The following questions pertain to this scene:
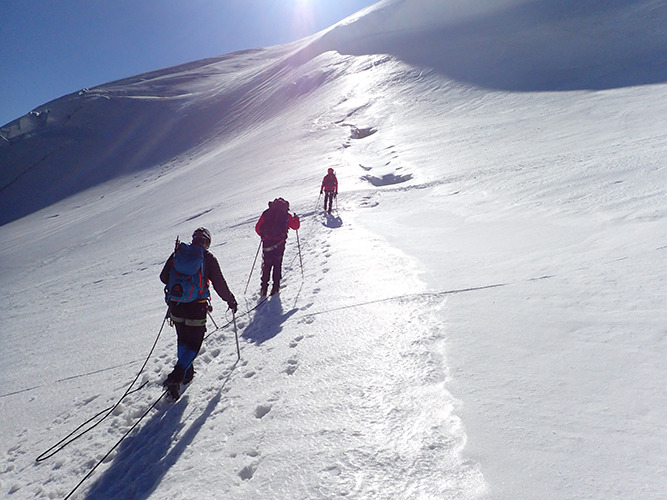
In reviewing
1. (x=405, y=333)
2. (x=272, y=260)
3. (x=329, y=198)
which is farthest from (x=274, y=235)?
(x=329, y=198)

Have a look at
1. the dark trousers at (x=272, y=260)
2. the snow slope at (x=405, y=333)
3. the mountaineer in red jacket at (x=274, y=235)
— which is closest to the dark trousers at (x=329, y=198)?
the snow slope at (x=405, y=333)

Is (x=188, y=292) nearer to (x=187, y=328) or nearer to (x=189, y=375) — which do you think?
(x=187, y=328)

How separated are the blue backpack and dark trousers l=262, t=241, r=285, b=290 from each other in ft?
8.06

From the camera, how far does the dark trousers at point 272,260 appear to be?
666 centimetres

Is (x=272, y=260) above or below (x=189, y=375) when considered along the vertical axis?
above

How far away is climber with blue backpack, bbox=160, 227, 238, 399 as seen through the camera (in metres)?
4.16

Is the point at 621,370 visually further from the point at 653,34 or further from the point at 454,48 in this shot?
the point at 454,48

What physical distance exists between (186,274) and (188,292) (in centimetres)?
19

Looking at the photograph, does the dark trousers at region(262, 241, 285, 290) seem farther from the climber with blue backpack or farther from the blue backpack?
the blue backpack

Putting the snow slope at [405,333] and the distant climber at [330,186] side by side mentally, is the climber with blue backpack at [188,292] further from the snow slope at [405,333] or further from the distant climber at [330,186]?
the distant climber at [330,186]

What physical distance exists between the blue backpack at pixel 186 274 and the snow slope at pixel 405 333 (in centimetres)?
108

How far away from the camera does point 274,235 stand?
6.64 meters

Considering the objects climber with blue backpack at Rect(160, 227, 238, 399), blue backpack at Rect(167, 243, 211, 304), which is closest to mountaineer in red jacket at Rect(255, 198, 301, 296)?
climber with blue backpack at Rect(160, 227, 238, 399)

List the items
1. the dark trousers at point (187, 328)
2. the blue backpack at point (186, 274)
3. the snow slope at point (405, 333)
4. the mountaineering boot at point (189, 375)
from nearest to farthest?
the snow slope at point (405, 333)
the blue backpack at point (186, 274)
the dark trousers at point (187, 328)
the mountaineering boot at point (189, 375)
